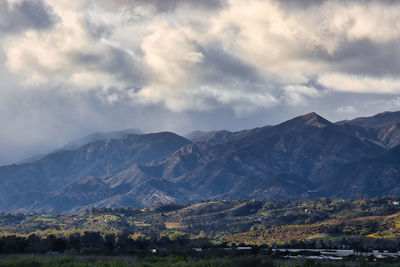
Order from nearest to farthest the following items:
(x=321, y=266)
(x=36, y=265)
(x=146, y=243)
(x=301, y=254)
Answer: (x=321, y=266) → (x=36, y=265) → (x=301, y=254) → (x=146, y=243)

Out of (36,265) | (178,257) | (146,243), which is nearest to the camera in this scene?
(36,265)

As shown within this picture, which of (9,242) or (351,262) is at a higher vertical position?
(9,242)

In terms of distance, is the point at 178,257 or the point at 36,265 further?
the point at 178,257

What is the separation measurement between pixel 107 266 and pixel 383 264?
59.6 metres

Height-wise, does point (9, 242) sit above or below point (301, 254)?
above

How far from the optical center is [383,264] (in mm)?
120812

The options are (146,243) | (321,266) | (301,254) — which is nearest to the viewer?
(321,266)

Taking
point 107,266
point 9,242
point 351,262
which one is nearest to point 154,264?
point 107,266

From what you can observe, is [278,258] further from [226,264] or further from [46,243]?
[46,243]

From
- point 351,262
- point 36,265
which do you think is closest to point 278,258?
point 351,262

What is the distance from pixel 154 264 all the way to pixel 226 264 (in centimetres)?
1929

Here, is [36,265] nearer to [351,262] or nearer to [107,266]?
[107,266]

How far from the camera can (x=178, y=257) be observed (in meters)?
137

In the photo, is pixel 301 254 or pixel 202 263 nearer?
pixel 202 263
